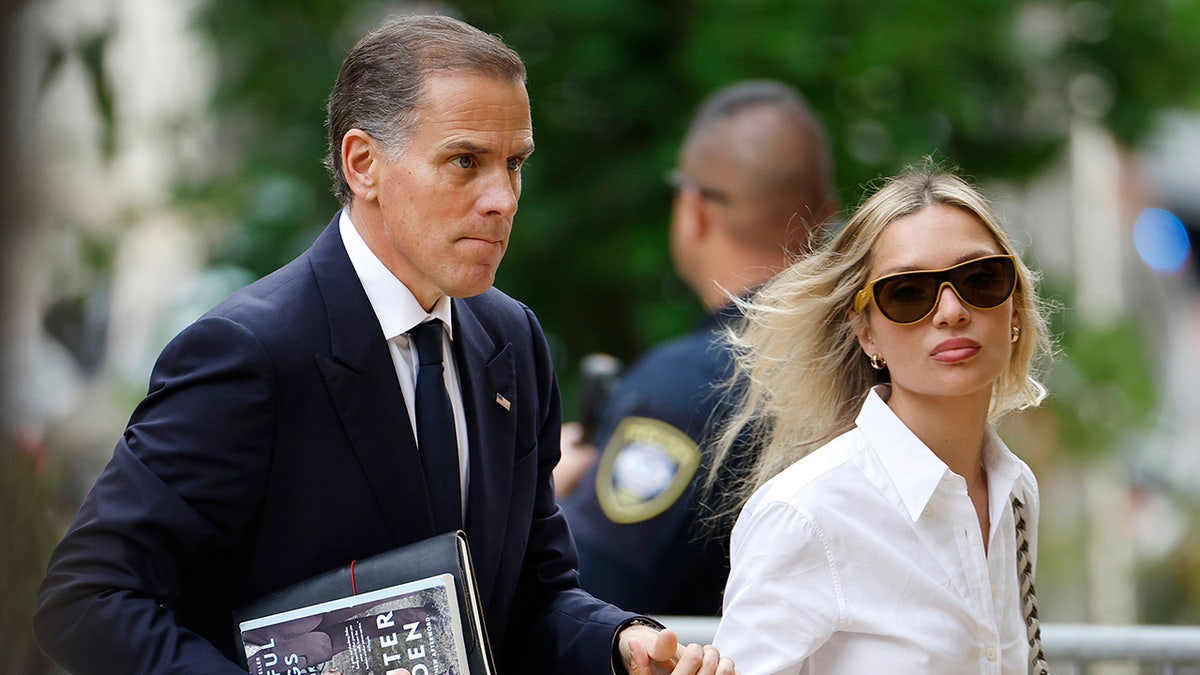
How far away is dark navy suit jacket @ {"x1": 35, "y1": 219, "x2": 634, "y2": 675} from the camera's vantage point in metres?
2.04

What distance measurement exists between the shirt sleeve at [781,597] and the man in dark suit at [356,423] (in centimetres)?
10

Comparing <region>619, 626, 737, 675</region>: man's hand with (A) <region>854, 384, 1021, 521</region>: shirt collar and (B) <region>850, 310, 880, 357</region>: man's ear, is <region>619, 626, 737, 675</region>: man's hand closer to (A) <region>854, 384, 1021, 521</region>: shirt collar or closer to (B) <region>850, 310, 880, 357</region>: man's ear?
(A) <region>854, 384, 1021, 521</region>: shirt collar

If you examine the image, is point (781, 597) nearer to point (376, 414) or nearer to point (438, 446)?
point (438, 446)

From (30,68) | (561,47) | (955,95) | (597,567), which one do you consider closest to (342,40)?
(561,47)

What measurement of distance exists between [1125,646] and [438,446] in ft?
7.29

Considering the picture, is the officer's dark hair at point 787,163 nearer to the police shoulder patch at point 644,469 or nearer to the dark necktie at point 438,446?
the police shoulder patch at point 644,469

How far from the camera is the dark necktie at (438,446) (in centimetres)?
228

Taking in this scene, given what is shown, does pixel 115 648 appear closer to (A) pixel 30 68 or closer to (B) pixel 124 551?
(B) pixel 124 551

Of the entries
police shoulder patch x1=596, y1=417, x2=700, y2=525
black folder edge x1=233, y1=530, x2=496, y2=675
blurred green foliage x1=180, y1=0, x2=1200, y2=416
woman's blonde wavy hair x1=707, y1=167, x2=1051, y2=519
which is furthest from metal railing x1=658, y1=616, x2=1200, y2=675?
blurred green foliage x1=180, y1=0, x2=1200, y2=416

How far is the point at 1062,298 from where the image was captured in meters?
5.59

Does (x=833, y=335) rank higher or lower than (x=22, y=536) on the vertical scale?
higher

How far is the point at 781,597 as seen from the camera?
2.31 m

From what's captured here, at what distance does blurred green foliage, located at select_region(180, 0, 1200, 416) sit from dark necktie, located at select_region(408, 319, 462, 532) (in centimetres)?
310

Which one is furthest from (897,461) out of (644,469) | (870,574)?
(644,469)
